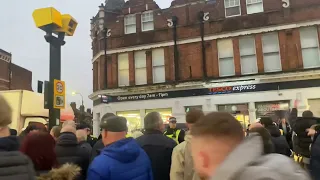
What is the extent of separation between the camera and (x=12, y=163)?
6.98ft

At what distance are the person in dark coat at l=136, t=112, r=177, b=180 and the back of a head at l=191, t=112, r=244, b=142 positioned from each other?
9.69ft

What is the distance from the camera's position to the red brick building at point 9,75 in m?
38.4

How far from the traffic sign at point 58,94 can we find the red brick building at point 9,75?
34.0m

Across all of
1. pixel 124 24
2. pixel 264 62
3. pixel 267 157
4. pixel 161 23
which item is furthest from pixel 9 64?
pixel 267 157

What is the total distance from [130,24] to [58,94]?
13.9 metres

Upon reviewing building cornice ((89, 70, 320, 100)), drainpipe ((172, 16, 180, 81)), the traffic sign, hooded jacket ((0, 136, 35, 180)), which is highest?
drainpipe ((172, 16, 180, 81))

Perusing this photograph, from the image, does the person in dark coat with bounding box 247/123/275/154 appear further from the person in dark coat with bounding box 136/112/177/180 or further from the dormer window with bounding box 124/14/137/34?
the dormer window with bounding box 124/14/137/34

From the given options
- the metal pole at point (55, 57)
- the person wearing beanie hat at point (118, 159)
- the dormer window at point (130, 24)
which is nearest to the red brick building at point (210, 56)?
the dormer window at point (130, 24)

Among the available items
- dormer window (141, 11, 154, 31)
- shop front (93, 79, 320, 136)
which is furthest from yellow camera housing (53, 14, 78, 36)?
dormer window (141, 11, 154, 31)

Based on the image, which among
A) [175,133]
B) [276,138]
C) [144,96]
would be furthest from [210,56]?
[276,138]

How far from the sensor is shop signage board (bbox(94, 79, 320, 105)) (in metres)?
17.2

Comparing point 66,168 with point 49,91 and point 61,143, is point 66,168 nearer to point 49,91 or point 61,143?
point 61,143

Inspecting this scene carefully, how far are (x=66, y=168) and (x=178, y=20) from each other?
18.6 meters

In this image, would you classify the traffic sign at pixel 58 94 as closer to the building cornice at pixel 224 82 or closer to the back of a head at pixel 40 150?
the back of a head at pixel 40 150
